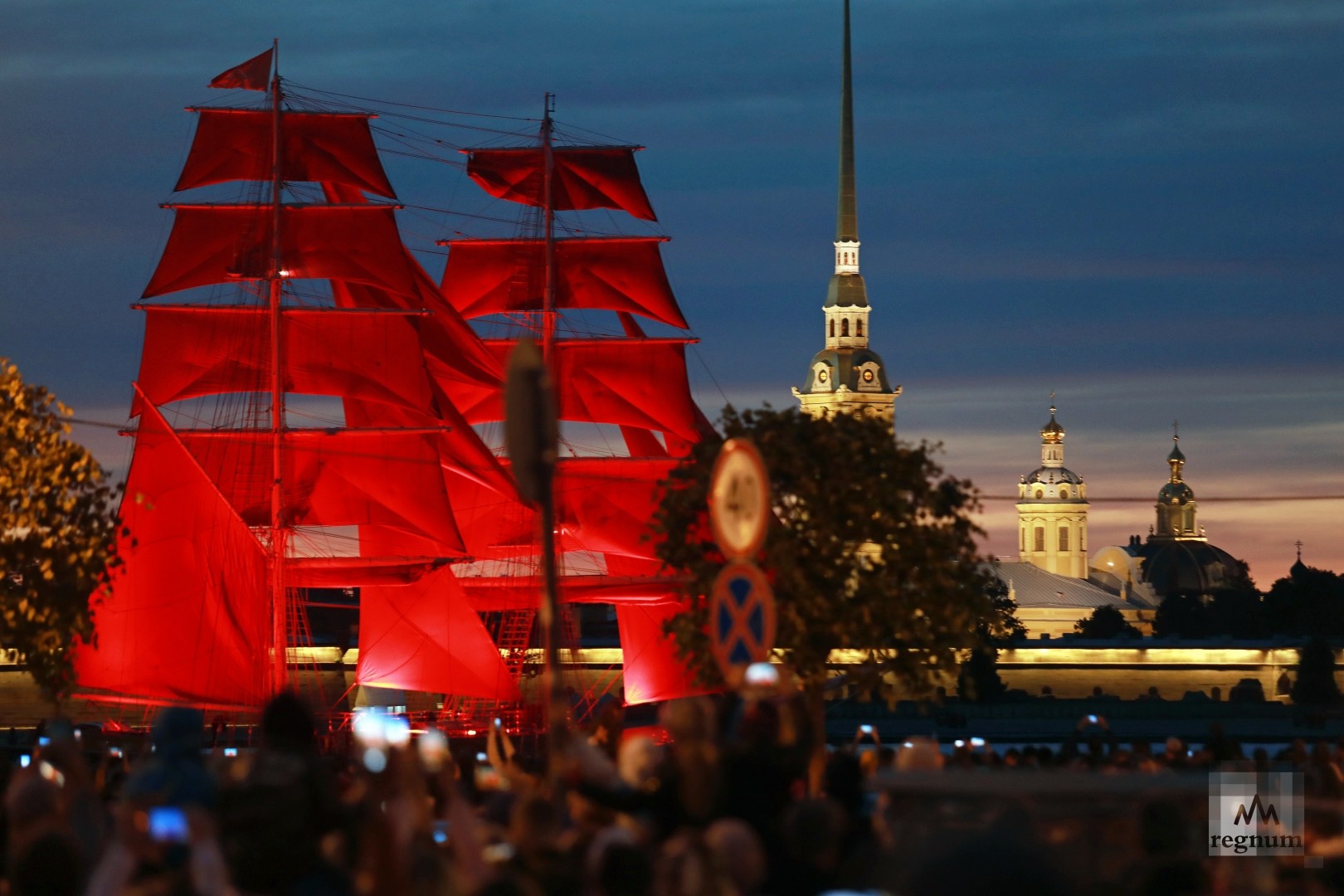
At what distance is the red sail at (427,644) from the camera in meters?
63.4

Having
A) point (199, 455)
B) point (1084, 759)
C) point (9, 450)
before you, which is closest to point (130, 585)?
point (199, 455)

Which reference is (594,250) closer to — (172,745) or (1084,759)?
(1084,759)

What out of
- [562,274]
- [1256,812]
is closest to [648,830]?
[1256,812]

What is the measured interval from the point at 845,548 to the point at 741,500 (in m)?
22.7

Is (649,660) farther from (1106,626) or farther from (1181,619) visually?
(1106,626)

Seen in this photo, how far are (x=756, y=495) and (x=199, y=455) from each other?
171ft

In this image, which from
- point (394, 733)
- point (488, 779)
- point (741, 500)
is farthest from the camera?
point (488, 779)

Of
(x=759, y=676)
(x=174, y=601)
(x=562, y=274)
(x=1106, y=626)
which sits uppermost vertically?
(x=562, y=274)

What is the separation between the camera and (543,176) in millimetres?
76750

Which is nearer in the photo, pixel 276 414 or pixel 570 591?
pixel 276 414

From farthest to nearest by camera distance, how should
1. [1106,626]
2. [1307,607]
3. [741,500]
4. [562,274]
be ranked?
1. [1106,626]
2. [1307,607]
3. [562,274]
4. [741,500]

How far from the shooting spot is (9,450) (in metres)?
35.1

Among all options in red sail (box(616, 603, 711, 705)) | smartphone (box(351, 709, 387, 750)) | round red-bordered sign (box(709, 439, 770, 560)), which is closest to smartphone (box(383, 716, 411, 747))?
smartphone (box(351, 709, 387, 750))

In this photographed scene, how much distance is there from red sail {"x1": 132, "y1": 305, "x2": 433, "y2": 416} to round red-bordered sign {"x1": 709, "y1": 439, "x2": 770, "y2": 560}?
5066 cm
